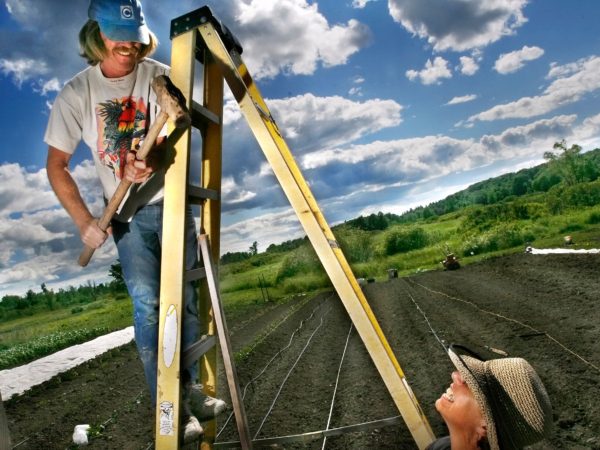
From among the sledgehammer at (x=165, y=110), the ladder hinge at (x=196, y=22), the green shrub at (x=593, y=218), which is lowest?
the green shrub at (x=593, y=218)

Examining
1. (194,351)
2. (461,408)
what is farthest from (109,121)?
(461,408)

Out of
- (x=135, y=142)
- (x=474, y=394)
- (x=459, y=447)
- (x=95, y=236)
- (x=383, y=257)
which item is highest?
(x=135, y=142)

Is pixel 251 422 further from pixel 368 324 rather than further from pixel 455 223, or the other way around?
pixel 455 223

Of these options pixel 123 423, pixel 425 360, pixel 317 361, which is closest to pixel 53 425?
pixel 123 423

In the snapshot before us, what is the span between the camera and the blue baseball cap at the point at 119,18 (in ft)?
5.47

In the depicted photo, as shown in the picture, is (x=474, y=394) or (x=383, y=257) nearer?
(x=474, y=394)

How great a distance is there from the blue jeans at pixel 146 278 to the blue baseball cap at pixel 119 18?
694mm

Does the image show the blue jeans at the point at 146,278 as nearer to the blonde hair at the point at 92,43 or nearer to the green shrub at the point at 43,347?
the blonde hair at the point at 92,43

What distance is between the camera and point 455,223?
35938 mm

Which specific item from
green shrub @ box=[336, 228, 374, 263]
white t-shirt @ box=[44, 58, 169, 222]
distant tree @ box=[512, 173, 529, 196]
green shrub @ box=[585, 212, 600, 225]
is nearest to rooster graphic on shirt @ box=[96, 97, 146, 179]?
white t-shirt @ box=[44, 58, 169, 222]

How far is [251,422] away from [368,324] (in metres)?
3.72

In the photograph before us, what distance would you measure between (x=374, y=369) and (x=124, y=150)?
492 cm

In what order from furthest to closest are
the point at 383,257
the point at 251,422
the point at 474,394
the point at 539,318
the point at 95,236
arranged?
the point at 383,257, the point at 539,318, the point at 251,422, the point at 95,236, the point at 474,394

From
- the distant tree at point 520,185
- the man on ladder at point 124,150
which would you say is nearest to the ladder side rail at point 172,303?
the man on ladder at point 124,150
